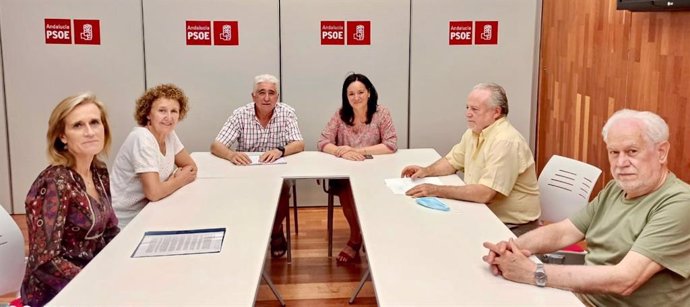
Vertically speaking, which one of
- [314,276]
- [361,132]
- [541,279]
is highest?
A: [361,132]

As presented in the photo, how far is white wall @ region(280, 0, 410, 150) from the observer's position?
18.8ft

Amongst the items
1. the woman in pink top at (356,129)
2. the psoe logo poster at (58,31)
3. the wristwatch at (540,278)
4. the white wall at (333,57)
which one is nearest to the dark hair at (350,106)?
the woman in pink top at (356,129)

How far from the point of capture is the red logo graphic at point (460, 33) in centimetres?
584

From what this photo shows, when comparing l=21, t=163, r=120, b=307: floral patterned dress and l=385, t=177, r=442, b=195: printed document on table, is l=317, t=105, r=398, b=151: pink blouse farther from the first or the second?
l=21, t=163, r=120, b=307: floral patterned dress

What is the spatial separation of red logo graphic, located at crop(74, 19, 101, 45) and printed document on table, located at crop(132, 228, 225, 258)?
10.8 feet

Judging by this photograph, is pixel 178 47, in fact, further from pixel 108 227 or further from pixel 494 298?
pixel 494 298

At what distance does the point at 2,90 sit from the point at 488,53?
4.21m

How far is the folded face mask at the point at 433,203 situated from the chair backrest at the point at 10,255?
1844 millimetres

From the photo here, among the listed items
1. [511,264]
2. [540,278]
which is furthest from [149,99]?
[540,278]

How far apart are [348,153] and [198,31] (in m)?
1.98

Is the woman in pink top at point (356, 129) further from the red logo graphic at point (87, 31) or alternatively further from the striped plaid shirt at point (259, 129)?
the red logo graphic at point (87, 31)

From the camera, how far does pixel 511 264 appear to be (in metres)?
2.29

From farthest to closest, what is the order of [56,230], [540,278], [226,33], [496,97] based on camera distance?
[226,33]
[496,97]
[56,230]
[540,278]

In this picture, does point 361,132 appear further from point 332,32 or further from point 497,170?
point 497,170
